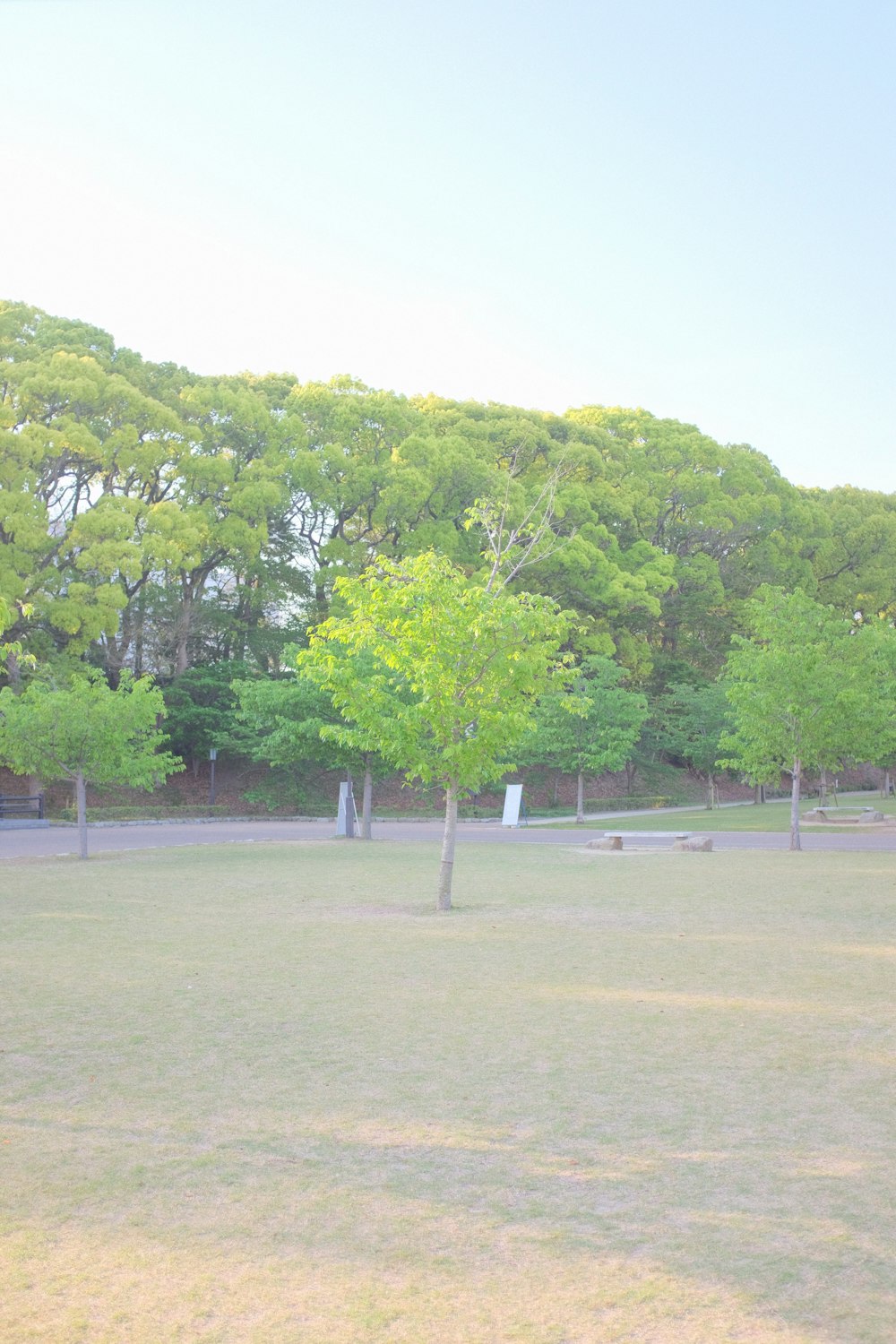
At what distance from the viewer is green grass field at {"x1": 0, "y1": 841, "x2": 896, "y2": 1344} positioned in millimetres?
3955

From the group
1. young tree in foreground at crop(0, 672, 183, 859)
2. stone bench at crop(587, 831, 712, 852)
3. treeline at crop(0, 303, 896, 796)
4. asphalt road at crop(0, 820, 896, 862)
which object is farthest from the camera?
treeline at crop(0, 303, 896, 796)

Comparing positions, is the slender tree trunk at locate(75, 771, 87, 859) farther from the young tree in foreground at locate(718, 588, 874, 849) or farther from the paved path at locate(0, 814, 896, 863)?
the young tree in foreground at locate(718, 588, 874, 849)

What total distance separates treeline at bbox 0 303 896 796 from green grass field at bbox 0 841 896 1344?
1877 centimetres

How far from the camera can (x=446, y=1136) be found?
225 inches

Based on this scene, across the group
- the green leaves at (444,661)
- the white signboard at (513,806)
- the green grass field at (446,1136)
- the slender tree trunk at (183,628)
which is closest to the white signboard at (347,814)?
the white signboard at (513,806)

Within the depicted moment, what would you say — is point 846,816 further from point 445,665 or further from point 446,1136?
point 446,1136

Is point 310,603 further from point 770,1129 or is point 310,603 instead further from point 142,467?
point 770,1129

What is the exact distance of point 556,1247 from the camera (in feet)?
14.4

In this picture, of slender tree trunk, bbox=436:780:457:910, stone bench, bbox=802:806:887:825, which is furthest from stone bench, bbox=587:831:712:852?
slender tree trunk, bbox=436:780:457:910

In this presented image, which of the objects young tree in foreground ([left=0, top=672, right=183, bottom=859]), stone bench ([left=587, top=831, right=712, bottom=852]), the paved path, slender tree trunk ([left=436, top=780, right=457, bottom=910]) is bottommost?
the paved path

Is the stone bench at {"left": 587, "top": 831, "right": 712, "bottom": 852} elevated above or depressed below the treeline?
below

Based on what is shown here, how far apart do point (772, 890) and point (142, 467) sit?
80.1ft

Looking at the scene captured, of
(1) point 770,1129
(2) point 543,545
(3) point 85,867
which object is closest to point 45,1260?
(1) point 770,1129

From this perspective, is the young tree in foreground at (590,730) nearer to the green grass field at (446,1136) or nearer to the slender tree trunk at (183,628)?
the slender tree trunk at (183,628)
